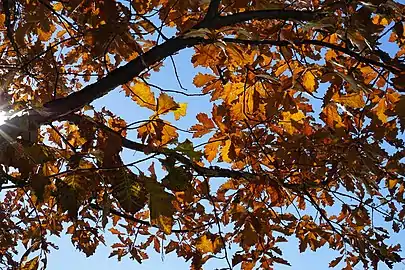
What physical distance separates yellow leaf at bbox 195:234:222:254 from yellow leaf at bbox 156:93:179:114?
1072mm

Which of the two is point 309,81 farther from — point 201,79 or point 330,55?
point 201,79

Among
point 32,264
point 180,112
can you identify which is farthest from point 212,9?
point 32,264

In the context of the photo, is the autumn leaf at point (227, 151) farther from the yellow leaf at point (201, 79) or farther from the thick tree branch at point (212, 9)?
the thick tree branch at point (212, 9)

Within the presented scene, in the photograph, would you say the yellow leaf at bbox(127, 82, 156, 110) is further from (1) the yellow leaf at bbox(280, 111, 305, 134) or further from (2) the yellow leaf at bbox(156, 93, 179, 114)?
(1) the yellow leaf at bbox(280, 111, 305, 134)

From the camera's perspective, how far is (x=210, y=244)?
96.5 inches

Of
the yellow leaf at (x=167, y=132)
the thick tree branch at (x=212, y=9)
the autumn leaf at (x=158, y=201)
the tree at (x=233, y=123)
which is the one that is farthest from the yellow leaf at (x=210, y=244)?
the autumn leaf at (x=158, y=201)

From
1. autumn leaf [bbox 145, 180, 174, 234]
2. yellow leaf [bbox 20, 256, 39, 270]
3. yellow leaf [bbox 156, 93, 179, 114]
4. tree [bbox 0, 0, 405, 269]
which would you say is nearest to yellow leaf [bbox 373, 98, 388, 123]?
tree [bbox 0, 0, 405, 269]

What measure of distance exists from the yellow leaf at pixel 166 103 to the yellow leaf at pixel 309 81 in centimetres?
58

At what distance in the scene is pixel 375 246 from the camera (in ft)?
7.00

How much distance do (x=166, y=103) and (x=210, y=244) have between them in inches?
44.0

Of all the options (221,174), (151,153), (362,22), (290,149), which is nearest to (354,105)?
(290,149)

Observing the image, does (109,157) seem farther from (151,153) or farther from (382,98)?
(382,98)

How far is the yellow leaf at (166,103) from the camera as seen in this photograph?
5.24ft

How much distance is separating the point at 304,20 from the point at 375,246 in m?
1.17
